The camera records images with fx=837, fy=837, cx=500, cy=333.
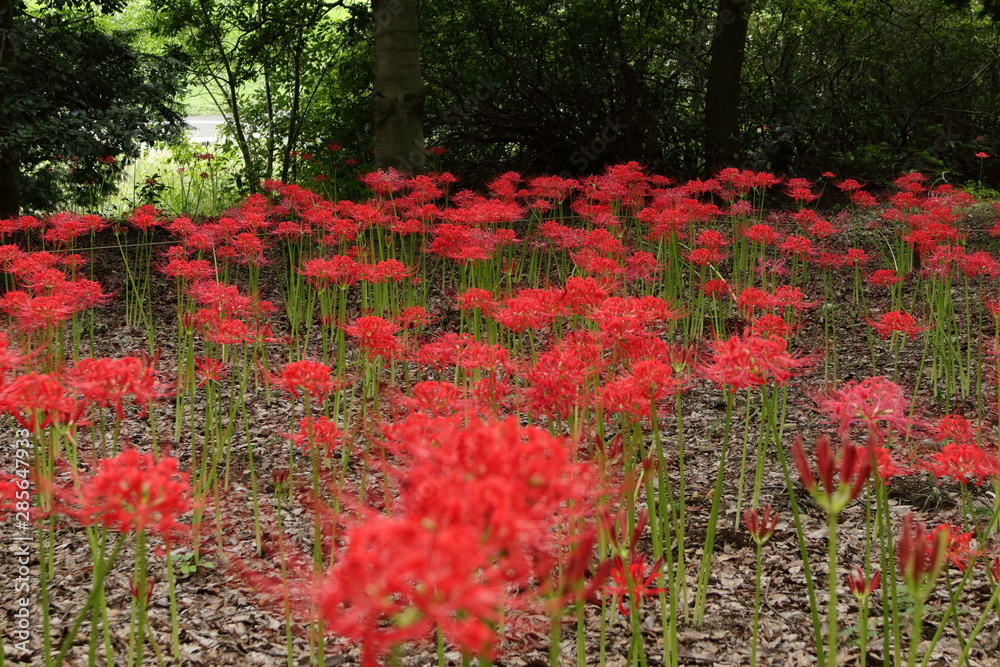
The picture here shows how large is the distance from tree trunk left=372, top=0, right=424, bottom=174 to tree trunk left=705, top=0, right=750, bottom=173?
10.8 feet

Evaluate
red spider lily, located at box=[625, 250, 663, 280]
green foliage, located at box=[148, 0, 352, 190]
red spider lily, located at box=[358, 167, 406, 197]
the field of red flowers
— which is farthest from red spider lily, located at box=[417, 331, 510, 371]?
green foliage, located at box=[148, 0, 352, 190]

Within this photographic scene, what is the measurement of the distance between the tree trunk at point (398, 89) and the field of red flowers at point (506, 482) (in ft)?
5.94

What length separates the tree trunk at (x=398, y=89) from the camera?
709cm

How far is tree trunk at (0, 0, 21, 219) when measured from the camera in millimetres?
6219

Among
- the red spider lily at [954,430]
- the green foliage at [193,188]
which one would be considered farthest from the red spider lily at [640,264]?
the green foliage at [193,188]

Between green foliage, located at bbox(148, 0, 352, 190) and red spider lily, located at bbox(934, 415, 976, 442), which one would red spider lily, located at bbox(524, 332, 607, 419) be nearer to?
red spider lily, located at bbox(934, 415, 976, 442)

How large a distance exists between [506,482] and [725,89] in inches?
350

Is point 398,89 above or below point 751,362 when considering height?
above

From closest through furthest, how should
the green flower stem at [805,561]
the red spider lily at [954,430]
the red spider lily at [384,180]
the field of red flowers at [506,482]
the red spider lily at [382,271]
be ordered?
the field of red flowers at [506,482]
the green flower stem at [805,561]
the red spider lily at [954,430]
the red spider lily at [382,271]
the red spider lily at [384,180]

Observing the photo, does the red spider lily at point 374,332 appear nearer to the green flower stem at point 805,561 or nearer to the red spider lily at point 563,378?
the red spider lily at point 563,378

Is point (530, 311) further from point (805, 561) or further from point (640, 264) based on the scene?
point (640, 264)

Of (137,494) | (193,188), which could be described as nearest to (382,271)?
(137,494)

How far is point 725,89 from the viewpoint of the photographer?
349 inches

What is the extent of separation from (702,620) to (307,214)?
327cm
